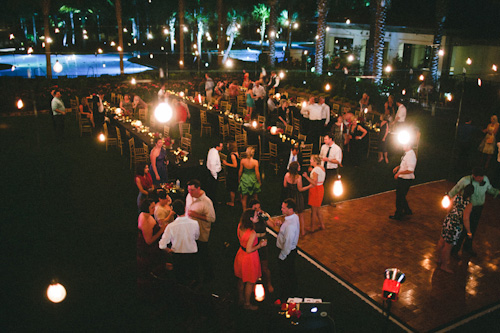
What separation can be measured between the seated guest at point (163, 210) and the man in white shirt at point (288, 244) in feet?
5.81

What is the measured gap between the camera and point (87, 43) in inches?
2318

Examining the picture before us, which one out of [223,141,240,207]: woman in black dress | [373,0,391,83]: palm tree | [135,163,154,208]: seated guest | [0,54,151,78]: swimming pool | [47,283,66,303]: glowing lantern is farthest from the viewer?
[0,54,151,78]: swimming pool

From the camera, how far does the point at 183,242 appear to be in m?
5.95

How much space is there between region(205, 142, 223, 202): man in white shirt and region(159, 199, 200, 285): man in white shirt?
120 inches

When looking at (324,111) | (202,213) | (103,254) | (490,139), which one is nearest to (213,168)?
(202,213)

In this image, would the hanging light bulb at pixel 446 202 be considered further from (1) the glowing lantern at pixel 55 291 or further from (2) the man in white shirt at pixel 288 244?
(1) the glowing lantern at pixel 55 291

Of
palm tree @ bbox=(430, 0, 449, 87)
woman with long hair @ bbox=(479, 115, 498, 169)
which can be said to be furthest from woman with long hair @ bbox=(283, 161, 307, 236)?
palm tree @ bbox=(430, 0, 449, 87)

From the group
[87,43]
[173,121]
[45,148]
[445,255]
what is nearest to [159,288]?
[445,255]

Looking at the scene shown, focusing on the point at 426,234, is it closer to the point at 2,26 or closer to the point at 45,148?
the point at 45,148

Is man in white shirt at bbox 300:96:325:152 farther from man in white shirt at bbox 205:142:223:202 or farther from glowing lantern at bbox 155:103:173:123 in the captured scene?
glowing lantern at bbox 155:103:173:123

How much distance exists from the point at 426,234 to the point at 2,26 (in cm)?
5208

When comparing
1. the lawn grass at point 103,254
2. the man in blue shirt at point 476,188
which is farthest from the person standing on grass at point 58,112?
the man in blue shirt at point 476,188

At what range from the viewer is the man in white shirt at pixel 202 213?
6516 mm

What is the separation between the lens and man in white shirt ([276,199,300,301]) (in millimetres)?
5934
